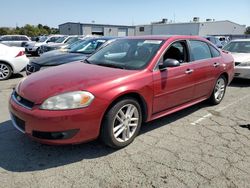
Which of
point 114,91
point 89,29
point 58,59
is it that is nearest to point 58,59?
point 58,59

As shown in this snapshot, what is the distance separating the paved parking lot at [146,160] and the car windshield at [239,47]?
17.0 feet

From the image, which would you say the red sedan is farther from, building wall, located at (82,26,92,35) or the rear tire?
building wall, located at (82,26,92,35)

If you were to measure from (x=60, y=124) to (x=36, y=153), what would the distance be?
752 mm

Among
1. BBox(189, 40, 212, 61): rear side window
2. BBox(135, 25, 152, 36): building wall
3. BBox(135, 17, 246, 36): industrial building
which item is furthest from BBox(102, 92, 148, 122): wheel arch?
BBox(135, 25, 152, 36): building wall

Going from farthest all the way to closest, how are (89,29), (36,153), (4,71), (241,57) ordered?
(89,29), (4,71), (241,57), (36,153)

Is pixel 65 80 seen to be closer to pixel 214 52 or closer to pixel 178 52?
pixel 178 52

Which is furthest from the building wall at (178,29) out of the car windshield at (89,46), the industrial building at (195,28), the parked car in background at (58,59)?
the parked car in background at (58,59)

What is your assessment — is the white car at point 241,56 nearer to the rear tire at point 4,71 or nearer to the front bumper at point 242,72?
the front bumper at point 242,72

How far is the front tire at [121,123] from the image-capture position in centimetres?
309

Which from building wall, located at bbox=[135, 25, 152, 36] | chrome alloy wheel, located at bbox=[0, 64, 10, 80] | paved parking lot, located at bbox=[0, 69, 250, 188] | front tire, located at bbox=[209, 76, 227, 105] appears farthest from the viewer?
building wall, located at bbox=[135, 25, 152, 36]

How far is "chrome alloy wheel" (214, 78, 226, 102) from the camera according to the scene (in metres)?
5.34

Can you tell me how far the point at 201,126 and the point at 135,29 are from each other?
53923 mm

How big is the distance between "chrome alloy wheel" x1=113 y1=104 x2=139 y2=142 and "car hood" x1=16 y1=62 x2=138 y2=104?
17.4 inches

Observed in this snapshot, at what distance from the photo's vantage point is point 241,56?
7.91 metres
